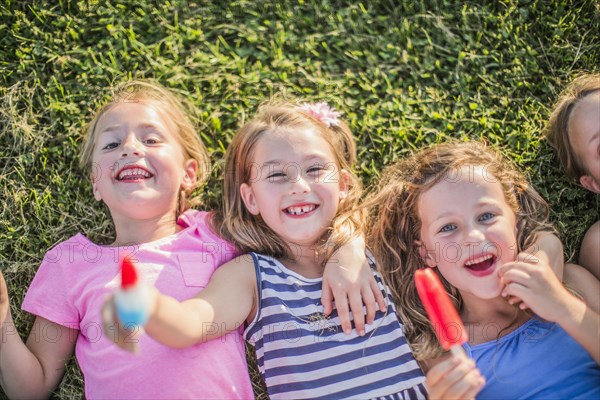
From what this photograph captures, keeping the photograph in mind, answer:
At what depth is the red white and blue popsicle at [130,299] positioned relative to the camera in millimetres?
1720

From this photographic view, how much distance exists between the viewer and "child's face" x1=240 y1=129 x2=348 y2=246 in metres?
2.64

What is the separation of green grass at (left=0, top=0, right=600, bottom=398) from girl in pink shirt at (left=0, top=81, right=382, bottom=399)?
0.66ft

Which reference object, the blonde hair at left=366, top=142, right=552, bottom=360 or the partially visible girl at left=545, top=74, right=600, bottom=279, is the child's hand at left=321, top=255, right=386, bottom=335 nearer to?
the blonde hair at left=366, top=142, right=552, bottom=360

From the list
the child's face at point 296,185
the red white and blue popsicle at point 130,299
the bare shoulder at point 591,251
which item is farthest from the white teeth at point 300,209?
the bare shoulder at point 591,251

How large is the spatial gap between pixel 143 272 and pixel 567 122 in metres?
2.00

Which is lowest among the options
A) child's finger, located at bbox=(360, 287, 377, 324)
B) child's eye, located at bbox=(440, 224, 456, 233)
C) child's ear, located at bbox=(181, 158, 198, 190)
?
child's finger, located at bbox=(360, 287, 377, 324)

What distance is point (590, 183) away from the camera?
9.27 ft

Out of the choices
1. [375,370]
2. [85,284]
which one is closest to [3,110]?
[85,284]

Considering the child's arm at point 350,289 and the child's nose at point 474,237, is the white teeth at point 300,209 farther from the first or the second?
the child's nose at point 474,237

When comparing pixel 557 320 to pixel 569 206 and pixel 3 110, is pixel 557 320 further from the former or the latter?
pixel 3 110

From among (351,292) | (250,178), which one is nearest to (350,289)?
(351,292)

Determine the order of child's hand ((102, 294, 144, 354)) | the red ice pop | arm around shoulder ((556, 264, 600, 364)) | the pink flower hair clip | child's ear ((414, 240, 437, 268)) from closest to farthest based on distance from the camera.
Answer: the red ice pop
arm around shoulder ((556, 264, 600, 364))
child's hand ((102, 294, 144, 354))
child's ear ((414, 240, 437, 268))
the pink flower hair clip

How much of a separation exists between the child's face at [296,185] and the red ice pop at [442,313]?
648mm

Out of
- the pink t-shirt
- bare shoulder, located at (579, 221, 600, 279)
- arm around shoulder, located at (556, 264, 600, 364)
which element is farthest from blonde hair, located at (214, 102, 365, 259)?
bare shoulder, located at (579, 221, 600, 279)
